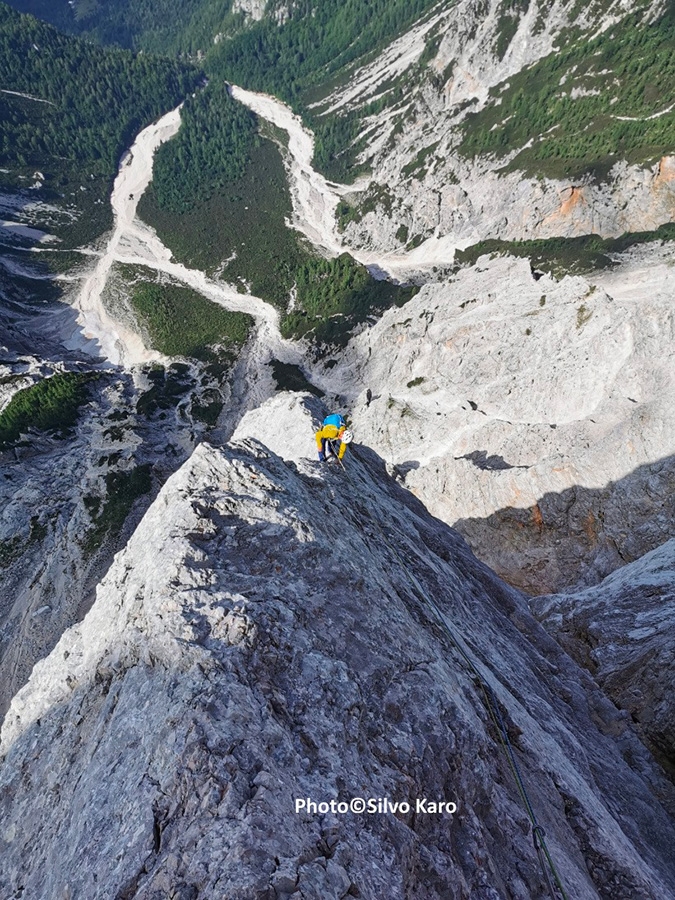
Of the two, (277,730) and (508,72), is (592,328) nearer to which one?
(277,730)

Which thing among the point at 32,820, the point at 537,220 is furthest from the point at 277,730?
the point at 537,220

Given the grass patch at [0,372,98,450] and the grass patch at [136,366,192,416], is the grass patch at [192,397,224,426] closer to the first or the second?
the grass patch at [136,366,192,416]

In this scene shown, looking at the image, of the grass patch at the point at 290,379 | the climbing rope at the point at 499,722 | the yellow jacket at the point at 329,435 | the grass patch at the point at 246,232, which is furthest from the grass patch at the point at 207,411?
the climbing rope at the point at 499,722

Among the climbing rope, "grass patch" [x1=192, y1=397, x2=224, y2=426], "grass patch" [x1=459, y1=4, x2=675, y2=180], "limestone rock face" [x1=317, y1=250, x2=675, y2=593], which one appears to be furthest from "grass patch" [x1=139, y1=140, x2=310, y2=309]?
the climbing rope

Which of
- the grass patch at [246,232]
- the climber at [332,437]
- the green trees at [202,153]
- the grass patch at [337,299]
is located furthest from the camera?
the green trees at [202,153]

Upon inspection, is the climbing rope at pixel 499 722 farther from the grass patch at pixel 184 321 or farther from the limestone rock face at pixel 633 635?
the grass patch at pixel 184 321

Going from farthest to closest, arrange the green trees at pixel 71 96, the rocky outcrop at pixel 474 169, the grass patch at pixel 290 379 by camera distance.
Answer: the green trees at pixel 71 96
the grass patch at pixel 290 379
the rocky outcrop at pixel 474 169
